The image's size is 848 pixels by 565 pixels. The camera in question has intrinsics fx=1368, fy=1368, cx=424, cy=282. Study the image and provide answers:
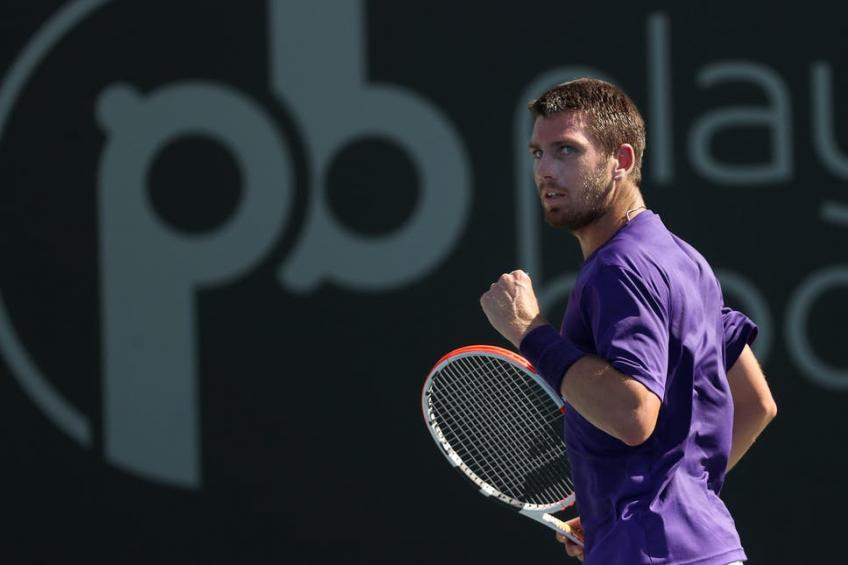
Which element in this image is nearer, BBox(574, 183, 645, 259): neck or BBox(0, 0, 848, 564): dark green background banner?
BBox(574, 183, 645, 259): neck

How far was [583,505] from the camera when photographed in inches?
91.4

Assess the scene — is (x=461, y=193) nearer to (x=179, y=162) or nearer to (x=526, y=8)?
(x=526, y=8)

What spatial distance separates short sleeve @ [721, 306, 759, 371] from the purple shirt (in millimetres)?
146

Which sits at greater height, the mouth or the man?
the mouth

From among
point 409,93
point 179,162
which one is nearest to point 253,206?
point 179,162

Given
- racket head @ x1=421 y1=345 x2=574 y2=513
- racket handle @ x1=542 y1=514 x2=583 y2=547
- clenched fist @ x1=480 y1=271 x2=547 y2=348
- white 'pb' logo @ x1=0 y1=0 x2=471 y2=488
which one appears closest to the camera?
clenched fist @ x1=480 y1=271 x2=547 y2=348

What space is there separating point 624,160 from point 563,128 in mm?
128

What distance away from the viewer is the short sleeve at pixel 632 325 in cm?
208

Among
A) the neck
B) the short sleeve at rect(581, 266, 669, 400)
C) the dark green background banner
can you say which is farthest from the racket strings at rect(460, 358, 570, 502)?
the dark green background banner

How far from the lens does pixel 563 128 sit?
2342 mm

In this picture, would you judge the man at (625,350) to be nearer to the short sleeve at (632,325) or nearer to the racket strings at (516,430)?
the short sleeve at (632,325)

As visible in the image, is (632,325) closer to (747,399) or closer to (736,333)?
(736,333)

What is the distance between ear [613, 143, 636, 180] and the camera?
2.37 meters

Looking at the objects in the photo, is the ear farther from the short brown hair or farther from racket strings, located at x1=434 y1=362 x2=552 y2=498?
racket strings, located at x1=434 y1=362 x2=552 y2=498
